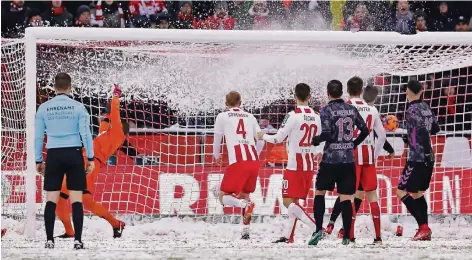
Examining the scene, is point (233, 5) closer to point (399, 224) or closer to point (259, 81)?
point (259, 81)

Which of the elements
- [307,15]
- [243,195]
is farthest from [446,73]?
[243,195]

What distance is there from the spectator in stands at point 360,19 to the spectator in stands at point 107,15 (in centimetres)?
319

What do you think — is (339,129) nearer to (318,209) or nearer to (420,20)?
(318,209)

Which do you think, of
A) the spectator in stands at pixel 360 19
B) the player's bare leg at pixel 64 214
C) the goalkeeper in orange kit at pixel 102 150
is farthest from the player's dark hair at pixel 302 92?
the spectator in stands at pixel 360 19

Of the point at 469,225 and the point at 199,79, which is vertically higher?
the point at 199,79

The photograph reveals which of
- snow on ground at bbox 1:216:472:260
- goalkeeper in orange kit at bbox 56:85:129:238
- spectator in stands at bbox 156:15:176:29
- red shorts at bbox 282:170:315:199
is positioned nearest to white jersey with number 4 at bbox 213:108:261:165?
red shorts at bbox 282:170:315:199

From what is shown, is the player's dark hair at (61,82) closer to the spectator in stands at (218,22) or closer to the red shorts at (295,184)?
the red shorts at (295,184)

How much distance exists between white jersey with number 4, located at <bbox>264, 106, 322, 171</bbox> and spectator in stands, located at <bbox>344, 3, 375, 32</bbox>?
5.54 meters

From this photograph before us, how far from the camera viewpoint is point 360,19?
16.7 metres

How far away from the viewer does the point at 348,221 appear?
35.6 feet

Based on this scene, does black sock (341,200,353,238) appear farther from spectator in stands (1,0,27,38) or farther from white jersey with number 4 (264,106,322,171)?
spectator in stands (1,0,27,38)

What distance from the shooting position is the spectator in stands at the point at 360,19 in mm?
16594

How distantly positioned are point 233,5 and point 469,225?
522cm

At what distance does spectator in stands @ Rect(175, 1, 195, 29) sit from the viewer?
16656 mm
